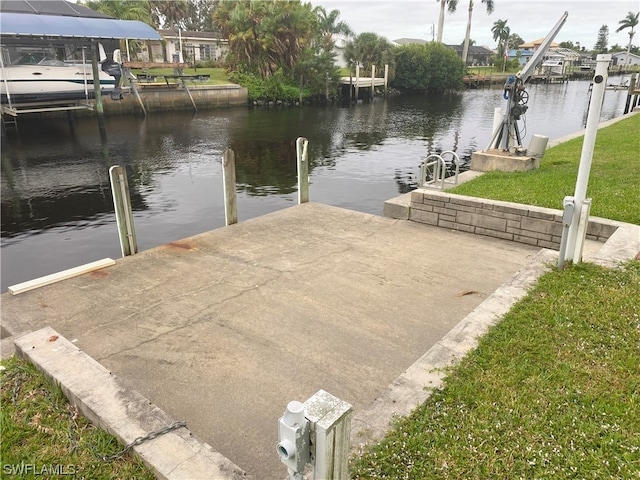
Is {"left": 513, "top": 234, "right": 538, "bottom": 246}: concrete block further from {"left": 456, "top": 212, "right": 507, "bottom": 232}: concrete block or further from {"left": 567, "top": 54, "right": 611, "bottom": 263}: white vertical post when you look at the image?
{"left": 567, "top": 54, "right": 611, "bottom": 263}: white vertical post

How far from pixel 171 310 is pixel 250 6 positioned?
40105 mm

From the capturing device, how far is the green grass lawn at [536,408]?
2.70 m

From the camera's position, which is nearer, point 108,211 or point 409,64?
point 108,211

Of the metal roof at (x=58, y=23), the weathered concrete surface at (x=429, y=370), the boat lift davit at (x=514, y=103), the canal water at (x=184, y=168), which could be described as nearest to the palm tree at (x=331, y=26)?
the canal water at (x=184, y=168)

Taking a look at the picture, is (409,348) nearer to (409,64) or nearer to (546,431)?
(546,431)

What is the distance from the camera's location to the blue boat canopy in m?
19.2

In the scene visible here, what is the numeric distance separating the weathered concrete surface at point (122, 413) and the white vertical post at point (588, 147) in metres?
4.19

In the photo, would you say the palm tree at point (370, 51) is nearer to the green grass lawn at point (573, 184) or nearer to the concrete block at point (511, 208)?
the green grass lawn at point (573, 184)

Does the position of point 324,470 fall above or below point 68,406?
above

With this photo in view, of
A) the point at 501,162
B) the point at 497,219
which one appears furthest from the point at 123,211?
the point at 501,162

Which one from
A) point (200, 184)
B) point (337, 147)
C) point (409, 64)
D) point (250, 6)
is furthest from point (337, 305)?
point (409, 64)

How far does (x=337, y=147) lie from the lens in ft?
70.6

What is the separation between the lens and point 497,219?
24.0ft

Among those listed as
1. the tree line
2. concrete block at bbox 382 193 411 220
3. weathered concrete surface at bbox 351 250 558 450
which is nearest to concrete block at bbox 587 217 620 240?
weathered concrete surface at bbox 351 250 558 450
